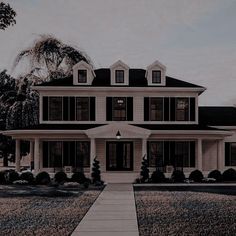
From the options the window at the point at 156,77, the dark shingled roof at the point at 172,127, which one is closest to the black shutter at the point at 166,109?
the dark shingled roof at the point at 172,127

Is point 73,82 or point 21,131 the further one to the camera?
point 73,82

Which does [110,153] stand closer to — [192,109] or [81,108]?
[81,108]

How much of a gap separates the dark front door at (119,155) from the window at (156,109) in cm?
227

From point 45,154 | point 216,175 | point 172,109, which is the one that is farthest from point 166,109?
point 45,154

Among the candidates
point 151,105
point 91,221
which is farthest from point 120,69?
point 91,221

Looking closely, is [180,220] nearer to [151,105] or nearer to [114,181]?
[114,181]

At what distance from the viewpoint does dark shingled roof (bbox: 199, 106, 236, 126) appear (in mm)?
29594

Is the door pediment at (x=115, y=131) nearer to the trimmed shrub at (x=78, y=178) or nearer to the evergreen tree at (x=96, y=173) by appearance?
the evergreen tree at (x=96, y=173)

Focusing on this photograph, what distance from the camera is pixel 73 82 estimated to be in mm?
27438

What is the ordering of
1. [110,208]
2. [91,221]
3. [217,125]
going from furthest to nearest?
[217,125]
[110,208]
[91,221]

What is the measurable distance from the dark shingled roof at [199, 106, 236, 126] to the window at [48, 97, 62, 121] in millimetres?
9838

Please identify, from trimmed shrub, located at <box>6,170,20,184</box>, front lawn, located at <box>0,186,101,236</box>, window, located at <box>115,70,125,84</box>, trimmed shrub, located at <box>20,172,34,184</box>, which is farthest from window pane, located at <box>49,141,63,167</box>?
front lawn, located at <box>0,186,101,236</box>

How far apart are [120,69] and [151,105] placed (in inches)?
122

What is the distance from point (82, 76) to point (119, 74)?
240cm
